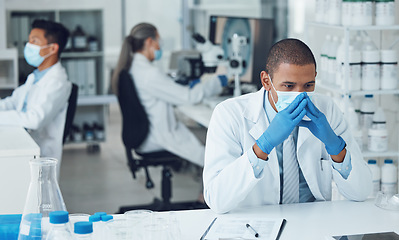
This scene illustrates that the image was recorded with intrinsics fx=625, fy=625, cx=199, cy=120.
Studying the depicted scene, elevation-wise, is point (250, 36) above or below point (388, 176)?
above

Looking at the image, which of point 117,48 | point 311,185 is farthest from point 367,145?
point 117,48

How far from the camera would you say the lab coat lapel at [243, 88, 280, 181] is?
80.2 inches

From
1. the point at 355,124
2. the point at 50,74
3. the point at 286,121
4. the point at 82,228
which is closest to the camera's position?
the point at 82,228

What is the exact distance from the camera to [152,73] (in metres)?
3.85

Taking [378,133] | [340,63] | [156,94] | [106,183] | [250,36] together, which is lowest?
[106,183]

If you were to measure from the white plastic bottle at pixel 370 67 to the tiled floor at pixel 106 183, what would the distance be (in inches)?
75.4

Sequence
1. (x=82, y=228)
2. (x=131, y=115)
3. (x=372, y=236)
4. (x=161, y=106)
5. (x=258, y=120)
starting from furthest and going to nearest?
(x=161, y=106) < (x=131, y=115) < (x=258, y=120) < (x=372, y=236) < (x=82, y=228)

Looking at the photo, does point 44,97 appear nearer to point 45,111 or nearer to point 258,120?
point 45,111

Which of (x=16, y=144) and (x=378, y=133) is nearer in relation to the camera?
(x=16, y=144)

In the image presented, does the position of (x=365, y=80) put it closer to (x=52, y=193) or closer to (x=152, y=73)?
(x=152, y=73)

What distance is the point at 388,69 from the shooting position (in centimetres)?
296

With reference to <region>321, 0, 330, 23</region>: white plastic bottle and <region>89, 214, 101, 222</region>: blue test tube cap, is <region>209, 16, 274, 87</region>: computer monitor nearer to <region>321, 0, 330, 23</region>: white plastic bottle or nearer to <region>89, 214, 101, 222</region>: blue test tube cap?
<region>321, 0, 330, 23</region>: white plastic bottle

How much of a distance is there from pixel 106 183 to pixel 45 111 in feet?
6.21

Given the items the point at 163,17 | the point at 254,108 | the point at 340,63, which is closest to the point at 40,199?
the point at 254,108
